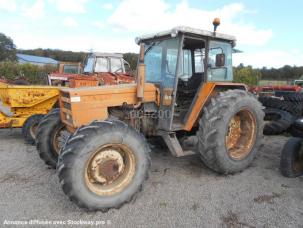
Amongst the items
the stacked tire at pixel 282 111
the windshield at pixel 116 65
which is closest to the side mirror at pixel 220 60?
the stacked tire at pixel 282 111

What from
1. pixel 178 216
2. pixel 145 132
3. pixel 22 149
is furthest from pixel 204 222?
pixel 22 149

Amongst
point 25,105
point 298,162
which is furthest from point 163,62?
point 25,105

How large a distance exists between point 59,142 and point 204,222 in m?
2.81

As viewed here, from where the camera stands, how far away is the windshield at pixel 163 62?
16.6 feet

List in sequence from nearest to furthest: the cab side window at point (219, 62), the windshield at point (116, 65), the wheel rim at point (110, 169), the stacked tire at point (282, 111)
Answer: the wheel rim at point (110, 169) < the cab side window at point (219, 62) < the stacked tire at point (282, 111) < the windshield at point (116, 65)

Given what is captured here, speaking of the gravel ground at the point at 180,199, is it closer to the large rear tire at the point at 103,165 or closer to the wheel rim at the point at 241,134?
the large rear tire at the point at 103,165

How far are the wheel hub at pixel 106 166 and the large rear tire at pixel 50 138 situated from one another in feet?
4.55

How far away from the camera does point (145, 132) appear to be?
520 centimetres

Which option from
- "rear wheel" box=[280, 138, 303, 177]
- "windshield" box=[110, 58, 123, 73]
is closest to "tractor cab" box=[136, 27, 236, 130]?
"rear wheel" box=[280, 138, 303, 177]

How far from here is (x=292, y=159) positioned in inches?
200

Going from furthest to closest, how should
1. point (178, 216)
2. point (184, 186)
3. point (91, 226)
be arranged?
point (184, 186) → point (178, 216) → point (91, 226)

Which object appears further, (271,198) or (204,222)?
(271,198)

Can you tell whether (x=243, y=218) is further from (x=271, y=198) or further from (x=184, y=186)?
(x=184, y=186)

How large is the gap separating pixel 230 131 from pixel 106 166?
7.84 ft
